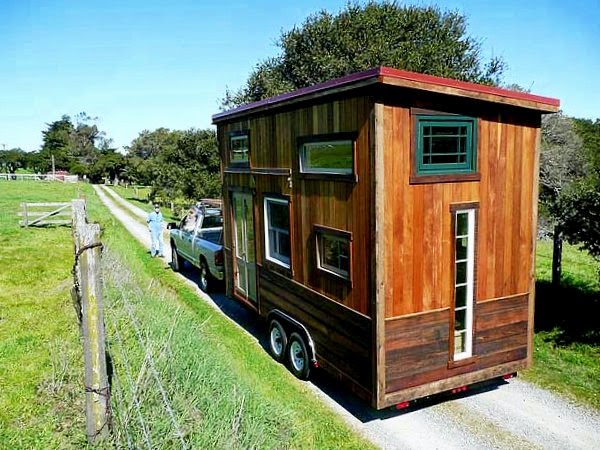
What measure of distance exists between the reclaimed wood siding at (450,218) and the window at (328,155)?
595 millimetres

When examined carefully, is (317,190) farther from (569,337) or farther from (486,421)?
(569,337)

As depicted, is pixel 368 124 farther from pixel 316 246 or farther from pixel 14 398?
pixel 14 398

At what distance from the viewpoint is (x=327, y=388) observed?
6.91 meters

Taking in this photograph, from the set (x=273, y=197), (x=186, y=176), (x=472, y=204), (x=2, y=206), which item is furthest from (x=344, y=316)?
(x=2, y=206)

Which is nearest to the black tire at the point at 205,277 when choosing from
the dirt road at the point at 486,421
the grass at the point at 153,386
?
the grass at the point at 153,386

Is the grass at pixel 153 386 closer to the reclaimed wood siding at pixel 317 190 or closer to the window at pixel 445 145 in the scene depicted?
the reclaimed wood siding at pixel 317 190

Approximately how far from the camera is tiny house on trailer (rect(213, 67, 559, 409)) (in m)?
5.34

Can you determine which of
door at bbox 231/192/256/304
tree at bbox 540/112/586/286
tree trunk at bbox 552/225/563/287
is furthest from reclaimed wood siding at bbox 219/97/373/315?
tree at bbox 540/112/586/286

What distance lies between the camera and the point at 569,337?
796 centimetres

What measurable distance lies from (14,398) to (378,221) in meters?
4.49

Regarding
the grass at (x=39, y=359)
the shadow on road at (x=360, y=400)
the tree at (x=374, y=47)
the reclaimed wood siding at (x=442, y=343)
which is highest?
Answer: the tree at (x=374, y=47)

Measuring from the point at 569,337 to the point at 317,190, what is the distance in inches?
191

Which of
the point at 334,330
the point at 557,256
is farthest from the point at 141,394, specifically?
the point at 557,256

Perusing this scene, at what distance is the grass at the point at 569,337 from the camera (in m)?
6.68
